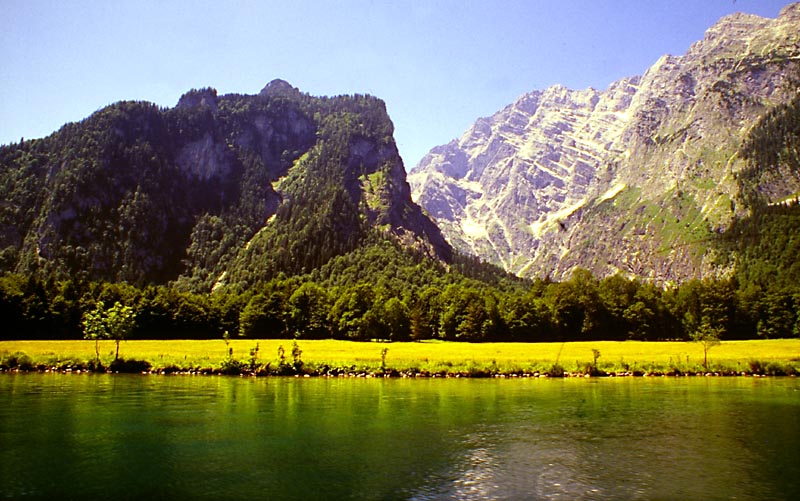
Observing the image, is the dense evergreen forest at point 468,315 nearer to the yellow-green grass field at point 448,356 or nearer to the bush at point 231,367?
the yellow-green grass field at point 448,356

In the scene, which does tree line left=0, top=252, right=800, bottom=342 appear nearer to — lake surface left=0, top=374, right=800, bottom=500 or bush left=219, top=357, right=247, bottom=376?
bush left=219, top=357, right=247, bottom=376

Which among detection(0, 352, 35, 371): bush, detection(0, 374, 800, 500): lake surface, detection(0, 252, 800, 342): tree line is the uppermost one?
detection(0, 252, 800, 342): tree line

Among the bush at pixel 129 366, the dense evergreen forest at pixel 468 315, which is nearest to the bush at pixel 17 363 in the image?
the bush at pixel 129 366

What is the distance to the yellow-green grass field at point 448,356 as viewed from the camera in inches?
3199

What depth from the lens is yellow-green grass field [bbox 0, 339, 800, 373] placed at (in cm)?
8125

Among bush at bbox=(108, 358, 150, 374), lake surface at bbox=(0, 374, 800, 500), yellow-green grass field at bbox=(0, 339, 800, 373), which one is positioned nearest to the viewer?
lake surface at bbox=(0, 374, 800, 500)

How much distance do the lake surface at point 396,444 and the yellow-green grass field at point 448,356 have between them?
20911 millimetres

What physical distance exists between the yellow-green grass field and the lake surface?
20911mm

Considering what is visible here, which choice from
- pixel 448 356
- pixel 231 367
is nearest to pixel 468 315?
pixel 448 356

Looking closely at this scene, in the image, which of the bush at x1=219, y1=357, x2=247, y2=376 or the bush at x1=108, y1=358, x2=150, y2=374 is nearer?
the bush at x1=219, y1=357, x2=247, y2=376

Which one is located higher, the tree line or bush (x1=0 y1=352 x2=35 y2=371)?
the tree line

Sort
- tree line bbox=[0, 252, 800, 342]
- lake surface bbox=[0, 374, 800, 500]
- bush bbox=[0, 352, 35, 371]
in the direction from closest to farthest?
lake surface bbox=[0, 374, 800, 500] < bush bbox=[0, 352, 35, 371] < tree line bbox=[0, 252, 800, 342]

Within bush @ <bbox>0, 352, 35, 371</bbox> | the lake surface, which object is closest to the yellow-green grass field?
bush @ <bbox>0, 352, 35, 371</bbox>

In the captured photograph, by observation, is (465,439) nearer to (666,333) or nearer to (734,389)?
(734,389)
